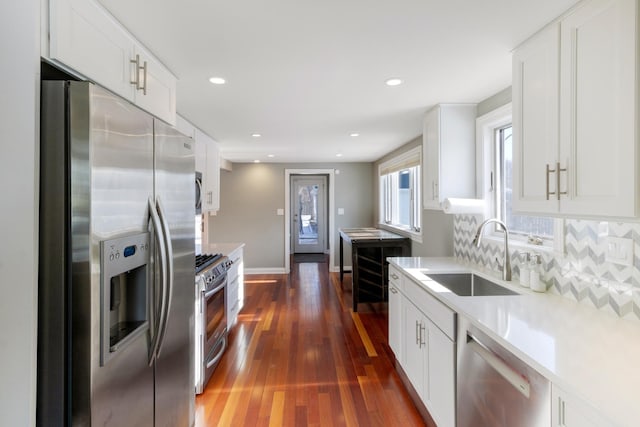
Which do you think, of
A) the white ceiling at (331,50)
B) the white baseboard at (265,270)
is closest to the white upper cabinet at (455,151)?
the white ceiling at (331,50)

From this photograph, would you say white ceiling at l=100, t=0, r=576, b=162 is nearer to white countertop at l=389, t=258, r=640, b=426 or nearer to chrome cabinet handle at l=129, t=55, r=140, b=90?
chrome cabinet handle at l=129, t=55, r=140, b=90

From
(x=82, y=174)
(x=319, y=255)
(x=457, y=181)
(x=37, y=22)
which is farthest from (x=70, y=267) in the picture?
(x=319, y=255)

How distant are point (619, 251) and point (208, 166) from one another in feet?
11.6

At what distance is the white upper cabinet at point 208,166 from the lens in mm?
3354

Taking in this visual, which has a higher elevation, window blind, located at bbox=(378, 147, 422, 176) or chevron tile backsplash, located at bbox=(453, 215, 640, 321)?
window blind, located at bbox=(378, 147, 422, 176)

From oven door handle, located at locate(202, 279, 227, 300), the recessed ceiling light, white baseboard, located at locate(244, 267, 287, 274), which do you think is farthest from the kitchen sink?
white baseboard, located at locate(244, 267, 287, 274)

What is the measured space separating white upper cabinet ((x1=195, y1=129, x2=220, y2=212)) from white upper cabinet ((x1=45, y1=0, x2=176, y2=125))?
1596 mm

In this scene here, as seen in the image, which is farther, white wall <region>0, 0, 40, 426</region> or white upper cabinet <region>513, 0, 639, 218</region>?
white upper cabinet <region>513, 0, 639, 218</region>

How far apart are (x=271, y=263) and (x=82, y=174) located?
17.4 ft

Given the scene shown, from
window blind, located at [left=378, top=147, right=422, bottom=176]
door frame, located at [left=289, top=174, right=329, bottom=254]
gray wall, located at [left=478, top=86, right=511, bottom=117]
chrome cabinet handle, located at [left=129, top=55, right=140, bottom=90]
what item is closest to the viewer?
chrome cabinet handle, located at [left=129, top=55, right=140, bottom=90]

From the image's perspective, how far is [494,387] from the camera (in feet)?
4.12

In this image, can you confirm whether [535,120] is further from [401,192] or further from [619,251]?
[401,192]

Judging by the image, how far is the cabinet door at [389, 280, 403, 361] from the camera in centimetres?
243

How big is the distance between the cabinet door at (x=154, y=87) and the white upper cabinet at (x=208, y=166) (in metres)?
1.43
